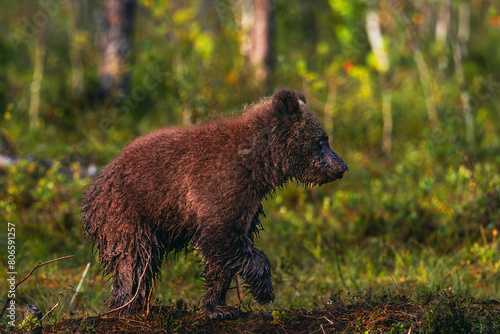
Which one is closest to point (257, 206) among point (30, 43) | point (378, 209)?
point (378, 209)

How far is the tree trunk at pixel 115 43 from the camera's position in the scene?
11.2 meters

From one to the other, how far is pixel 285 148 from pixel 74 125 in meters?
7.62

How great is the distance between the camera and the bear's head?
158 inches

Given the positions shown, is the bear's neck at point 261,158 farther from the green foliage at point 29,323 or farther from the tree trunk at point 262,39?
the tree trunk at point 262,39

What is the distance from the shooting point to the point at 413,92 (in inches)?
493

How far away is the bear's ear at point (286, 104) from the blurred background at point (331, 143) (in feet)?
1.77

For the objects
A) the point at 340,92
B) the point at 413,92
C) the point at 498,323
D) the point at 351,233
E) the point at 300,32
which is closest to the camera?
the point at 498,323

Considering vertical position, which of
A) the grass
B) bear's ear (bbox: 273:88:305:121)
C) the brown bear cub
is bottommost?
the grass

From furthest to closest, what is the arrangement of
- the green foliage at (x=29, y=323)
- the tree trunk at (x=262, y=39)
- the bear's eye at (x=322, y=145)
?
1. the tree trunk at (x=262, y=39)
2. the bear's eye at (x=322, y=145)
3. the green foliage at (x=29, y=323)

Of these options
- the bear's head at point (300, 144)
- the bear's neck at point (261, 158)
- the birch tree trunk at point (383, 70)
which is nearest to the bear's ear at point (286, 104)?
the bear's head at point (300, 144)

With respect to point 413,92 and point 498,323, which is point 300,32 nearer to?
point 413,92

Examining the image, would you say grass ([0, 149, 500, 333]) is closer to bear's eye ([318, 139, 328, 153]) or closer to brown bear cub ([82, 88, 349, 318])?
brown bear cub ([82, 88, 349, 318])

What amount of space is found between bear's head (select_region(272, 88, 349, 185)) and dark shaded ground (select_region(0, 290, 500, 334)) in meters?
1.00

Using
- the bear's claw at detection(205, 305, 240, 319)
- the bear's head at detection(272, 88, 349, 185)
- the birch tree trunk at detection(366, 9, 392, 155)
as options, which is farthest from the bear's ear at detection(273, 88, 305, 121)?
the birch tree trunk at detection(366, 9, 392, 155)
